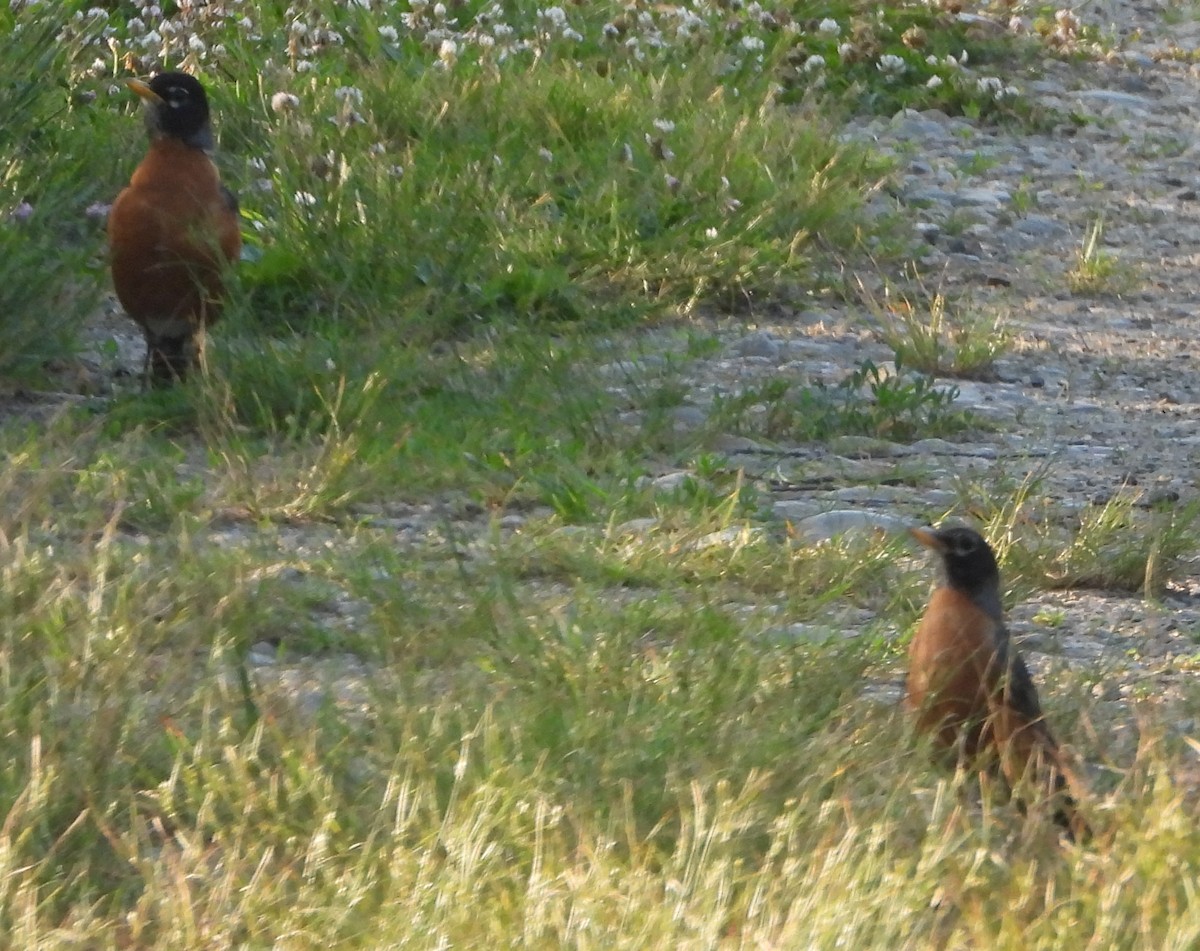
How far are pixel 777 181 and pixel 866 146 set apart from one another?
123 centimetres

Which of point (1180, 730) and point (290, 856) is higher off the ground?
point (290, 856)

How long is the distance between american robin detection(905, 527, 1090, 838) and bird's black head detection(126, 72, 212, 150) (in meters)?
2.67

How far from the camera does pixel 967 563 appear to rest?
10.9ft

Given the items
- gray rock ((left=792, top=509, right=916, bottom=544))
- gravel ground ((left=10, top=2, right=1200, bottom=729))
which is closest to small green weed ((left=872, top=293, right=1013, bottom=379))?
gravel ground ((left=10, top=2, right=1200, bottom=729))

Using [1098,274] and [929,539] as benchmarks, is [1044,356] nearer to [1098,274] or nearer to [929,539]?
[1098,274]

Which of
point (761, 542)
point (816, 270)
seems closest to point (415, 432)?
point (761, 542)

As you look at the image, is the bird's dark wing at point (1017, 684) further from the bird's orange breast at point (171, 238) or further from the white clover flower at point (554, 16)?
the white clover flower at point (554, 16)

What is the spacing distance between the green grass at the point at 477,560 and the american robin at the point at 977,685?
0.29 ft

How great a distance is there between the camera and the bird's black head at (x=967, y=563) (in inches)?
130

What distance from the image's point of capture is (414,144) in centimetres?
691

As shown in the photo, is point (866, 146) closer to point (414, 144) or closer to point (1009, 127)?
point (1009, 127)

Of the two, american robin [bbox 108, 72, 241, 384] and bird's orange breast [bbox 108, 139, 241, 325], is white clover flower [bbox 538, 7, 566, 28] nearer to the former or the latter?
american robin [bbox 108, 72, 241, 384]

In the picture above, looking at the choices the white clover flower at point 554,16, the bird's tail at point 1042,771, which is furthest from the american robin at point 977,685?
the white clover flower at point 554,16

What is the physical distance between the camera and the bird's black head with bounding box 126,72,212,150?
529cm
